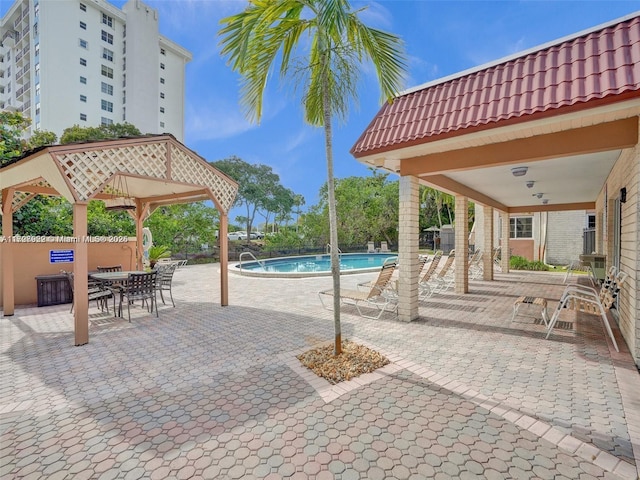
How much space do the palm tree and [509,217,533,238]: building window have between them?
1955cm

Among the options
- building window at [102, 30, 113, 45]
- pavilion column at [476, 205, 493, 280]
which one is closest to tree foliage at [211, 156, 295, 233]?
building window at [102, 30, 113, 45]

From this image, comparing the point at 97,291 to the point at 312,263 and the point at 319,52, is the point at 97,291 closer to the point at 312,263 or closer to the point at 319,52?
the point at 319,52

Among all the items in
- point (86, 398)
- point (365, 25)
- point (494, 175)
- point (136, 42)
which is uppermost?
point (136, 42)

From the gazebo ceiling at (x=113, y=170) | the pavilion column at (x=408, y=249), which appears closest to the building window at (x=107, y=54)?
the gazebo ceiling at (x=113, y=170)

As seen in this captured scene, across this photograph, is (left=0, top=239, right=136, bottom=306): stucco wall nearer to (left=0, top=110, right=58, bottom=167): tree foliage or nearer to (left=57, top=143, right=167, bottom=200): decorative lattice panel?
(left=0, top=110, right=58, bottom=167): tree foliage

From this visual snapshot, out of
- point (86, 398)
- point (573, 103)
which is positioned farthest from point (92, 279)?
point (573, 103)

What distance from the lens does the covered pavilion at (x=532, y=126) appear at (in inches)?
160

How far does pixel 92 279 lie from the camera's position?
26.1 feet

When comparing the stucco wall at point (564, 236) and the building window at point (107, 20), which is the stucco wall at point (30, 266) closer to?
the stucco wall at point (564, 236)

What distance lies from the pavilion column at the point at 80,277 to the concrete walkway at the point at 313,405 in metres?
0.26

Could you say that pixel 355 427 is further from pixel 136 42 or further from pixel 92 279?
pixel 136 42

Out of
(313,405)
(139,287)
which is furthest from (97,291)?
(313,405)

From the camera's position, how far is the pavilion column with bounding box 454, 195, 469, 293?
9.83 m

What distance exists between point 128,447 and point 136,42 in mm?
54779
